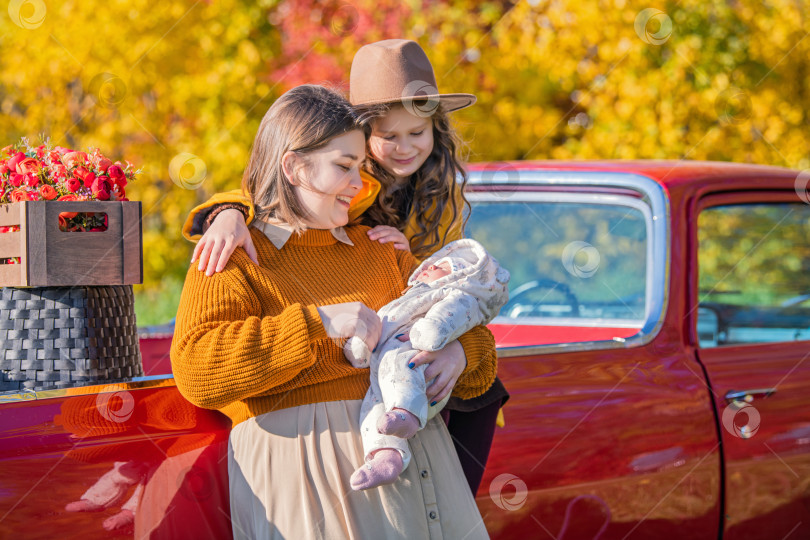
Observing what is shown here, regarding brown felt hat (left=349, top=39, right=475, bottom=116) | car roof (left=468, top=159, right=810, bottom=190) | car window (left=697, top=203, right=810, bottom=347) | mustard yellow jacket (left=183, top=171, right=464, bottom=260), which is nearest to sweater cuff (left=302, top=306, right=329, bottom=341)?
mustard yellow jacket (left=183, top=171, right=464, bottom=260)

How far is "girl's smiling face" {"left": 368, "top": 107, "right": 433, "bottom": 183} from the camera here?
2.70 metres

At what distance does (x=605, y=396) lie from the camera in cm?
284

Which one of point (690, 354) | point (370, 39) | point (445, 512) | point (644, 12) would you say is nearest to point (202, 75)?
point (370, 39)

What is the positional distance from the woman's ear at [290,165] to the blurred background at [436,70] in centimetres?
502

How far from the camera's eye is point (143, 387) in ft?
6.93

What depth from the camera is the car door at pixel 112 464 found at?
190 cm

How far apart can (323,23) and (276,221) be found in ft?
20.8

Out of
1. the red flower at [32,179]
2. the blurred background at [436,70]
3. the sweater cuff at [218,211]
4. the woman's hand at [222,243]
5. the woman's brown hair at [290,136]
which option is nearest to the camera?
the woman's hand at [222,243]

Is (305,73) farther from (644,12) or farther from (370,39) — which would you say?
(644,12)

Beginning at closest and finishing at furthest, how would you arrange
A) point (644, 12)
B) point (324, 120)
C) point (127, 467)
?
point (127, 467)
point (324, 120)
point (644, 12)

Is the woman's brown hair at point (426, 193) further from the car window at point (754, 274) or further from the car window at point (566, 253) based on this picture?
the car window at point (754, 274)

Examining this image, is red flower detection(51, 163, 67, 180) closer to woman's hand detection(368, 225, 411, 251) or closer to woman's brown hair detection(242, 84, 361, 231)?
woman's brown hair detection(242, 84, 361, 231)

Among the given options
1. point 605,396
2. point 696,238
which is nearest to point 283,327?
point 605,396

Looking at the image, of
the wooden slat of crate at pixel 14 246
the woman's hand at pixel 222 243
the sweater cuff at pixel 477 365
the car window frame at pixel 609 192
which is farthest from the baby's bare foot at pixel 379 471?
the wooden slat of crate at pixel 14 246
